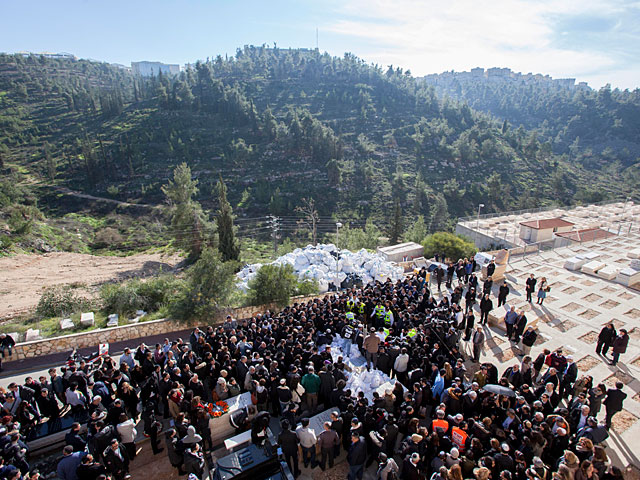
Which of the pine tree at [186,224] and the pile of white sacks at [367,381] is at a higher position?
the pile of white sacks at [367,381]

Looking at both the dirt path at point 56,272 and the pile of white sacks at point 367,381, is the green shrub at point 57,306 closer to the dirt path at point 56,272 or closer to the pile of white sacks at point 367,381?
the dirt path at point 56,272

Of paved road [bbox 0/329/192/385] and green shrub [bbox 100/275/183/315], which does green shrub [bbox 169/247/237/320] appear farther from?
green shrub [bbox 100/275/183/315]

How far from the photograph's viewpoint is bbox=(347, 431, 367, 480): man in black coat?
6559mm

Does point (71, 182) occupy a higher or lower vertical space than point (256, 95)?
lower

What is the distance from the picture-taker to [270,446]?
22.1 ft

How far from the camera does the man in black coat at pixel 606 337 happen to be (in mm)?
11047

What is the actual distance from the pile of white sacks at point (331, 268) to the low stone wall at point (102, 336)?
418cm

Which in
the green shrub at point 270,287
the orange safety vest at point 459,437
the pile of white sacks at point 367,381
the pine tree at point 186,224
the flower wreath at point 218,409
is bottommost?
the pine tree at point 186,224

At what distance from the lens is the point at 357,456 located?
6.63 m

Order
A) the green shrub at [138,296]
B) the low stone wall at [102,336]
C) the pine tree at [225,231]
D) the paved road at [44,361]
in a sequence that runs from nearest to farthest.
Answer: the paved road at [44,361], the low stone wall at [102,336], the green shrub at [138,296], the pine tree at [225,231]

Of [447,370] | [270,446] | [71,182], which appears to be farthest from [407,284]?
[71,182]

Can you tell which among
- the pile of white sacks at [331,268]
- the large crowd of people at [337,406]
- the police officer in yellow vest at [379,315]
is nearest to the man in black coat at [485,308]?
the large crowd of people at [337,406]

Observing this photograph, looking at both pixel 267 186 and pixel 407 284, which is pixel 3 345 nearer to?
pixel 407 284

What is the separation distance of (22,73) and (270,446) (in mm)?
156213
